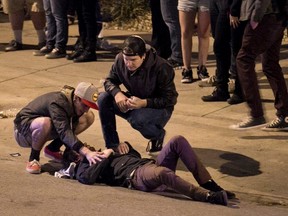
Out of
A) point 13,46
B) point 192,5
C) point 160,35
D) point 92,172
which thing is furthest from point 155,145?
point 13,46

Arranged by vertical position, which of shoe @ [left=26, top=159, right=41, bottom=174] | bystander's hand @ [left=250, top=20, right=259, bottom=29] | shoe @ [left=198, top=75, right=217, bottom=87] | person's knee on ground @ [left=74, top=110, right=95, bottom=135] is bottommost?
shoe @ [left=198, top=75, right=217, bottom=87]

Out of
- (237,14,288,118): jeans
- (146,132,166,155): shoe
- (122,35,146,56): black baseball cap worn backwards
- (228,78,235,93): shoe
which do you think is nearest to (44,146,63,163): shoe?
(146,132,166,155): shoe

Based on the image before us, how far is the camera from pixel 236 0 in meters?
8.71

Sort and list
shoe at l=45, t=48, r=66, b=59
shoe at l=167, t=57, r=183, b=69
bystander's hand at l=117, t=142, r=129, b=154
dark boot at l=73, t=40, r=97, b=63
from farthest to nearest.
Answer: shoe at l=45, t=48, r=66, b=59 < dark boot at l=73, t=40, r=97, b=63 < shoe at l=167, t=57, r=183, b=69 < bystander's hand at l=117, t=142, r=129, b=154

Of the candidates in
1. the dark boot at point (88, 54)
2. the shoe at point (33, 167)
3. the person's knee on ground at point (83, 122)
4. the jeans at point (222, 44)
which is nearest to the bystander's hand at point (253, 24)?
the jeans at point (222, 44)

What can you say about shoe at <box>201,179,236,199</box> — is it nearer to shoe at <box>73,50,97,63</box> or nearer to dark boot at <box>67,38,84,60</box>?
shoe at <box>73,50,97,63</box>

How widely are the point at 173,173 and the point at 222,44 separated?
9.30ft

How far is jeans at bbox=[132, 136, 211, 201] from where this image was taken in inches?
272

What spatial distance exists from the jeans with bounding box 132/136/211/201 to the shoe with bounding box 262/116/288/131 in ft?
5.54

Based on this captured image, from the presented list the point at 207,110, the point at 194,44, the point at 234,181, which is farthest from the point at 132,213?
the point at 194,44

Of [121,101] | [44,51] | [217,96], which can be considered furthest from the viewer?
[44,51]

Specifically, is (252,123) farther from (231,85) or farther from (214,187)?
(214,187)

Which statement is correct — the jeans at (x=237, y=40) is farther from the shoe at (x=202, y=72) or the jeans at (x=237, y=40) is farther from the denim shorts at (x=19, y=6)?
the denim shorts at (x=19, y=6)

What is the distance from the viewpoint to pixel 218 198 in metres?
6.81
